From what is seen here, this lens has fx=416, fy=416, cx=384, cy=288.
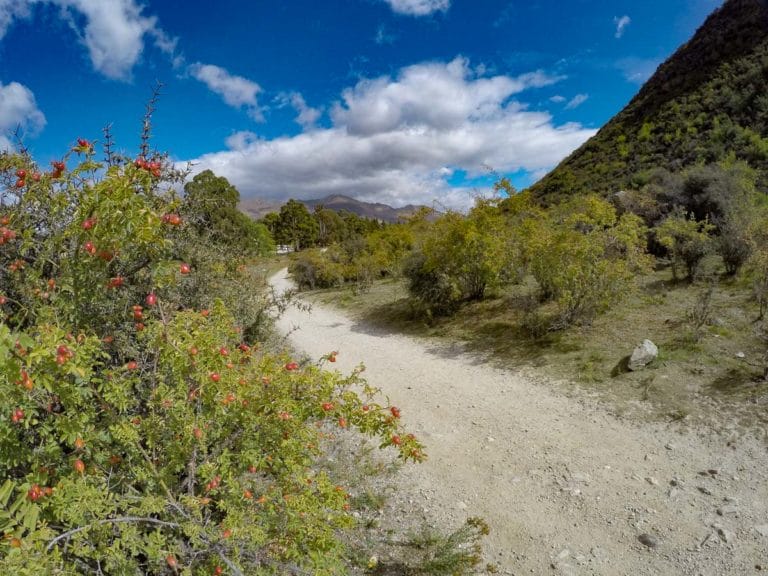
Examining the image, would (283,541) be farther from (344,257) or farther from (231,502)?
(344,257)

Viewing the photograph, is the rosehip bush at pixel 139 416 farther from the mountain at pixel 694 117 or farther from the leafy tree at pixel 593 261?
the mountain at pixel 694 117

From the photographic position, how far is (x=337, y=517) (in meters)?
2.17

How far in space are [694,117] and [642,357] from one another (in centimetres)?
2281

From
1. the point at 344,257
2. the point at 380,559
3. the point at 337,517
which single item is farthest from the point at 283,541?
the point at 344,257

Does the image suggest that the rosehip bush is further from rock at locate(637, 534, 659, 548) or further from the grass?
the grass

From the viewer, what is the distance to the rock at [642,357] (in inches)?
238

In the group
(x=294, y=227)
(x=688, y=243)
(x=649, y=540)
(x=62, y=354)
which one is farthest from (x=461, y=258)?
(x=294, y=227)

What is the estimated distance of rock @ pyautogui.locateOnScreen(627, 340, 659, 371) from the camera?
6.06m

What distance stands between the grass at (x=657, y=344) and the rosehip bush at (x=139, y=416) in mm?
4651

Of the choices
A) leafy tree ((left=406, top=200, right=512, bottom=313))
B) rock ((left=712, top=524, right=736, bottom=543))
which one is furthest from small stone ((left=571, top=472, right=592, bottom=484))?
leafy tree ((left=406, top=200, right=512, bottom=313))

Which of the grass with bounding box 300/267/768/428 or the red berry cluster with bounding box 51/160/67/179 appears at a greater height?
the red berry cluster with bounding box 51/160/67/179

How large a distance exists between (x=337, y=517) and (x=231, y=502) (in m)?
0.55

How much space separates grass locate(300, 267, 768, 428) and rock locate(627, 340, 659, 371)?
0.12 metres

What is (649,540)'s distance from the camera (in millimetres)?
3275
